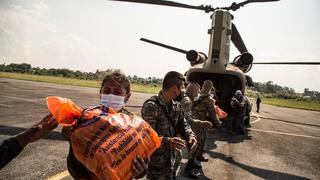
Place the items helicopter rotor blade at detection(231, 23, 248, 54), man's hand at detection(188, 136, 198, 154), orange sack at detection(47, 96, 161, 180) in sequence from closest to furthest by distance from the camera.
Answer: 1. orange sack at detection(47, 96, 161, 180)
2. man's hand at detection(188, 136, 198, 154)
3. helicopter rotor blade at detection(231, 23, 248, 54)

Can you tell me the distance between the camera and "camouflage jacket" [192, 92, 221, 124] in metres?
6.40

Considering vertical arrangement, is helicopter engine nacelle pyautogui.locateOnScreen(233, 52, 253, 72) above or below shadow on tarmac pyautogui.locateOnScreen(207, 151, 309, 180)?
above

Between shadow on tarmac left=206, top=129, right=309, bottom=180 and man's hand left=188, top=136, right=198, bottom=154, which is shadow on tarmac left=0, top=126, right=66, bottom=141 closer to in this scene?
shadow on tarmac left=206, top=129, right=309, bottom=180

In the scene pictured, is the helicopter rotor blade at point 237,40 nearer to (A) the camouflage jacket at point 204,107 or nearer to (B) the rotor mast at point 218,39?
(B) the rotor mast at point 218,39

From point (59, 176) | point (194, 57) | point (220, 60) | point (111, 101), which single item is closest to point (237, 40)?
point (194, 57)

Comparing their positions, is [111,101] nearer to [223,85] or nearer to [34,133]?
[34,133]

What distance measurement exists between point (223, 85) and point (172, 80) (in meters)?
10.3

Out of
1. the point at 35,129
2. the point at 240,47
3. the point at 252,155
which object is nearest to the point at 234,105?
the point at 252,155

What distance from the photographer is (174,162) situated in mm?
3438

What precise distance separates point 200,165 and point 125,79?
4.53 metres

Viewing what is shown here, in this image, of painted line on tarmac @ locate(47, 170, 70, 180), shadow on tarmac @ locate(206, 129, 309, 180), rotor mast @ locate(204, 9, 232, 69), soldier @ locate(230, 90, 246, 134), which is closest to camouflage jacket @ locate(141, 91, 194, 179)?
painted line on tarmac @ locate(47, 170, 70, 180)

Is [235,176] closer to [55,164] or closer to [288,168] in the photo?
[288,168]

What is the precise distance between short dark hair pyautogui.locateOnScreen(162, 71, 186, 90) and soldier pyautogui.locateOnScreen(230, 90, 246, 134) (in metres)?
8.17

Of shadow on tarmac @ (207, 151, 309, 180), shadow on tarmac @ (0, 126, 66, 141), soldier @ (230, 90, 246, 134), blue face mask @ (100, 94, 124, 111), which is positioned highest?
blue face mask @ (100, 94, 124, 111)
